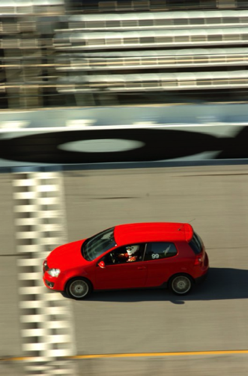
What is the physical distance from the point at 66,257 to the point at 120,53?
8.33 m

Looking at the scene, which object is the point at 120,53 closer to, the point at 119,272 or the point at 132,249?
the point at 132,249

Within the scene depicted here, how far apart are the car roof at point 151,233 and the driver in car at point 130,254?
99 millimetres

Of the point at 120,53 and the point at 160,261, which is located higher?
the point at 120,53

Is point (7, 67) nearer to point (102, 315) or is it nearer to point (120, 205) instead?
point (120, 205)

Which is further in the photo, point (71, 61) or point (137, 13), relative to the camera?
point (137, 13)

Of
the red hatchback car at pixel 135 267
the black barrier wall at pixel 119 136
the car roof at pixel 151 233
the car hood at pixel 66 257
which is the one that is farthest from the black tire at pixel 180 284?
the black barrier wall at pixel 119 136

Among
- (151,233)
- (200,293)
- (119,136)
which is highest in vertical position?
(119,136)

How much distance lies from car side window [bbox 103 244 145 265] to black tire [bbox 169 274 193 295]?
2.21 ft

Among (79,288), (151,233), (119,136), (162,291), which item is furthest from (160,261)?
(119,136)

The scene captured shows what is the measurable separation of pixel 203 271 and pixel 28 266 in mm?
3181

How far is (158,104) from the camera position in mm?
12109

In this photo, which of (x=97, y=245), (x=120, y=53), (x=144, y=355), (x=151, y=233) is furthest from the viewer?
(x=120, y=53)

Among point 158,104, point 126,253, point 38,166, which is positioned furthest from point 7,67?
point 126,253

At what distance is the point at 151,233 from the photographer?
8.70 meters
